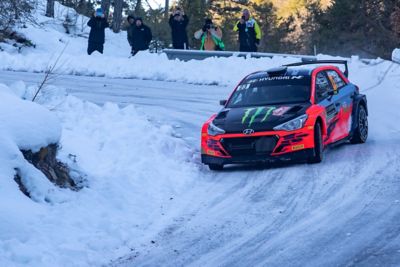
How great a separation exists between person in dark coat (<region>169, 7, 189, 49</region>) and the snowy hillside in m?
11.6

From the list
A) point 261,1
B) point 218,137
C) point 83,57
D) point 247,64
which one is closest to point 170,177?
point 218,137

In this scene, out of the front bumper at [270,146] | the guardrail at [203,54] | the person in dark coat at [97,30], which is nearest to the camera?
the front bumper at [270,146]

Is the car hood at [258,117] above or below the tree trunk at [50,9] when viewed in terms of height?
below

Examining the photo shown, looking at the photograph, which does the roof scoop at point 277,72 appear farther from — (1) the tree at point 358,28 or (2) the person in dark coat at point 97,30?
(1) the tree at point 358,28

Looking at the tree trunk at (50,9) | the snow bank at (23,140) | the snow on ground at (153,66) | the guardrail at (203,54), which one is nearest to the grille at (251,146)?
the snow bank at (23,140)

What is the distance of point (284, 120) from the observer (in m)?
11.2

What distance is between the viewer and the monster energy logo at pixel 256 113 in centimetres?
1129

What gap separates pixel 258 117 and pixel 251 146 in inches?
18.6

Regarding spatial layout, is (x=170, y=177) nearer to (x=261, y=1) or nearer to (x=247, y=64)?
(x=247, y=64)

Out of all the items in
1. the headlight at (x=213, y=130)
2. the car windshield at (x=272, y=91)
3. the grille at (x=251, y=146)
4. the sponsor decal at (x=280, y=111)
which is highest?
the car windshield at (x=272, y=91)

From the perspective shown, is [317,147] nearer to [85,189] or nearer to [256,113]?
[256,113]

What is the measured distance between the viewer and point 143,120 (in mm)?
14453

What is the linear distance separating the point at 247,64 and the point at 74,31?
47.1 ft

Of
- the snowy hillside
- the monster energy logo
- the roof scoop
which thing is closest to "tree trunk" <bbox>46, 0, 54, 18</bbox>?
the snowy hillside
